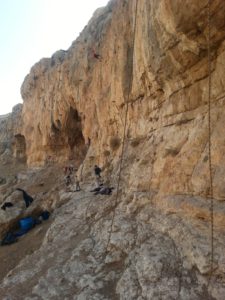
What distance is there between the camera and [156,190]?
1055 cm

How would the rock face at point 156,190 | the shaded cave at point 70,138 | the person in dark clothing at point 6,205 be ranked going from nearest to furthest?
1. the rock face at point 156,190
2. the person in dark clothing at point 6,205
3. the shaded cave at point 70,138

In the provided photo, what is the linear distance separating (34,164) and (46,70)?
31.6ft

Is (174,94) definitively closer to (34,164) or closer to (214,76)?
(214,76)

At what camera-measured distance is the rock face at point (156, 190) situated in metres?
7.35

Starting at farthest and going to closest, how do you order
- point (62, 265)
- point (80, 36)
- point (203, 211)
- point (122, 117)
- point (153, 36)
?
1. point (80, 36)
2. point (122, 117)
3. point (153, 36)
4. point (62, 265)
5. point (203, 211)

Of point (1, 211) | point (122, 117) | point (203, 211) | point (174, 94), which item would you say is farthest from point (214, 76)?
point (1, 211)

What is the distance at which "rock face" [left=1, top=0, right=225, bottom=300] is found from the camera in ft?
24.1

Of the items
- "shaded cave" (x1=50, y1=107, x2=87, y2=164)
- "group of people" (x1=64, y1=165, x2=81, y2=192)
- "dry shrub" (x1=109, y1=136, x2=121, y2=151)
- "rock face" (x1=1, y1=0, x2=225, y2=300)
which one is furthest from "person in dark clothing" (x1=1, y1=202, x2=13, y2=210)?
"shaded cave" (x1=50, y1=107, x2=87, y2=164)

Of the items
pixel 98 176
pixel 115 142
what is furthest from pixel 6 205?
pixel 115 142

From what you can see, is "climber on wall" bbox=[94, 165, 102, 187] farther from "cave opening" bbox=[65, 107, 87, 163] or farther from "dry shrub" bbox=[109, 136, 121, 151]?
"cave opening" bbox=[65, 107, 87, 163]

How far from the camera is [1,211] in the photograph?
1755 cm

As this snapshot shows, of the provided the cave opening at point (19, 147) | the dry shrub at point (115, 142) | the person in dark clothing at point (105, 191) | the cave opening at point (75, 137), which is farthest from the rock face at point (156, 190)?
the cave opening at point (19, 147)

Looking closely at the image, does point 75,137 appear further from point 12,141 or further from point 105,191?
point 12,141

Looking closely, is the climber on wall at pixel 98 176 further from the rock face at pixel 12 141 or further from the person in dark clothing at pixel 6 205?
the rock face at pixel 12 141
